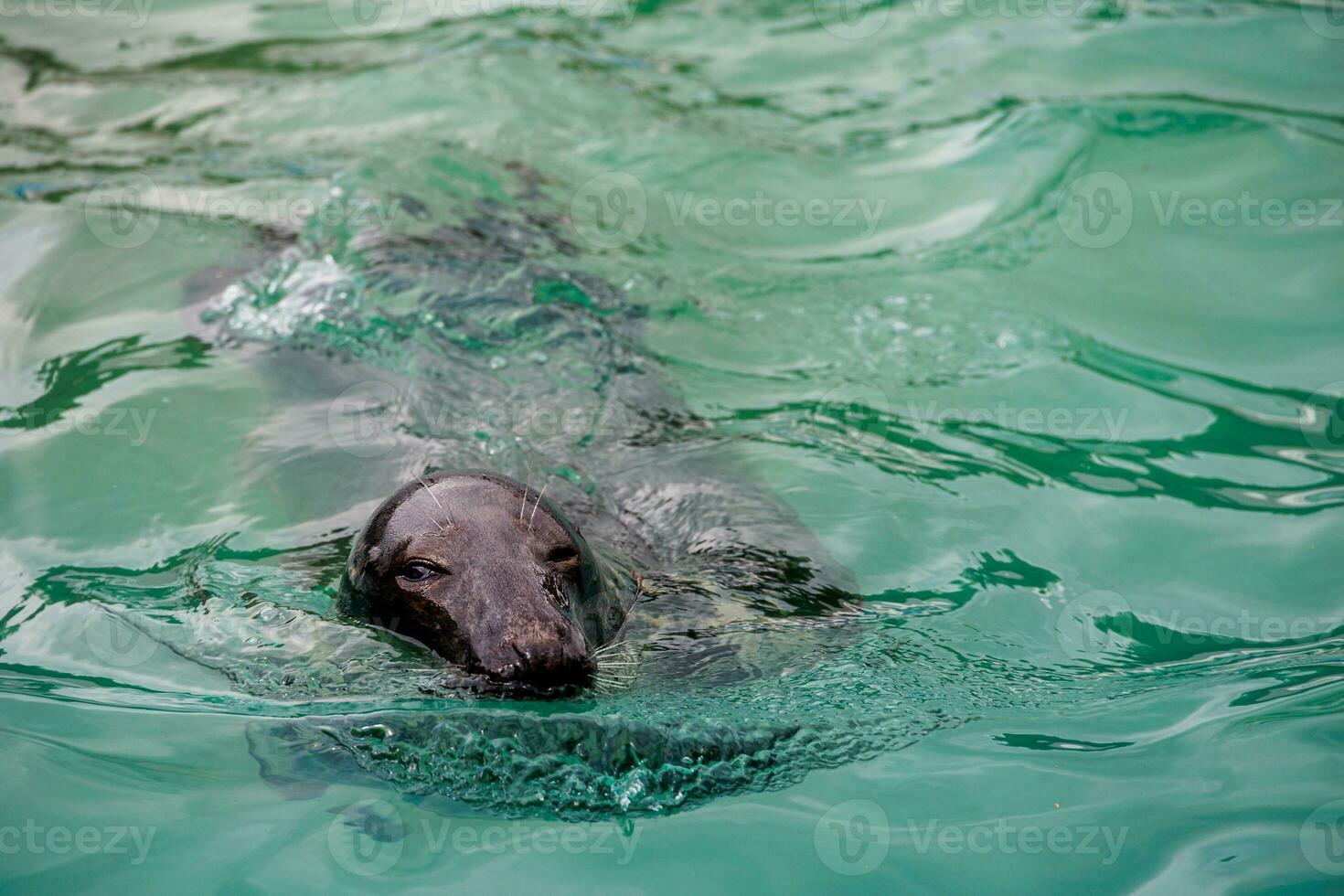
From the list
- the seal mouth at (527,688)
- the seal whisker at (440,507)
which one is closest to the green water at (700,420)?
the seal mouth at (527,688)

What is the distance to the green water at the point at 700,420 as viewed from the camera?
373 cm

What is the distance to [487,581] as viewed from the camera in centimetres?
395

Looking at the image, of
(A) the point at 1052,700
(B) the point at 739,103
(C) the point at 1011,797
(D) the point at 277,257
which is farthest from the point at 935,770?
(B) the point at 739,103

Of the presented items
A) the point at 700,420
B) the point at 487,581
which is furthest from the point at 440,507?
the point at 700,420

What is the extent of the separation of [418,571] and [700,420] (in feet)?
7.66

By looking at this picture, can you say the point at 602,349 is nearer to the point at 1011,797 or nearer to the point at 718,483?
the point at 718,483

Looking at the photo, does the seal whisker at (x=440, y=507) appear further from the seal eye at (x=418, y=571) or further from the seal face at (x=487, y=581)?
the seal eye at (x=418, y=571)

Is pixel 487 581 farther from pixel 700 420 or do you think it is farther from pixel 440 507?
pixel 700 420

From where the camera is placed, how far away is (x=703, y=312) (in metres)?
7.01

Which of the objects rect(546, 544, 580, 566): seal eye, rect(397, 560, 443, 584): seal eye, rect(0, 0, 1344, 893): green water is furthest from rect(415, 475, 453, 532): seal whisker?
rect(0, 0, 1344, 893): green water

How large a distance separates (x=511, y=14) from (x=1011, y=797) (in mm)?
8540

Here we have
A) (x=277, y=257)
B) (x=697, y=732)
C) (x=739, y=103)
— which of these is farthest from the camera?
(x=739, y=103)

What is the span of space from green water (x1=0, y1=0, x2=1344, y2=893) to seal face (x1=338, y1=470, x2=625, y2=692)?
6.1 inches

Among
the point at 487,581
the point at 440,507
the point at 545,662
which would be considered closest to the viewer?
the point at 545,662
